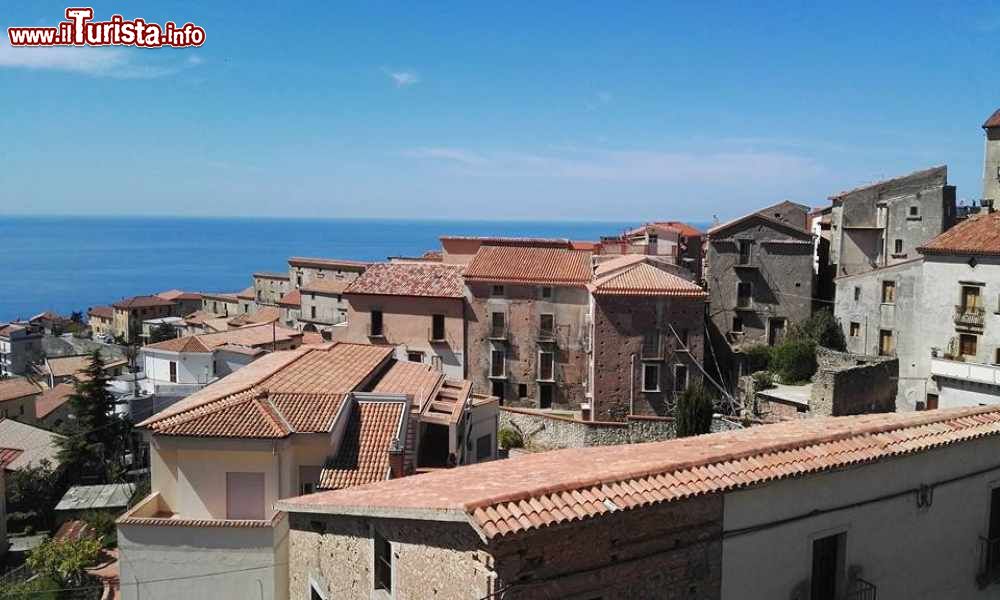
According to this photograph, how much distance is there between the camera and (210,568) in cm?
1320

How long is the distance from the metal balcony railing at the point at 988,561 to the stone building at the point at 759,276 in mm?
25297

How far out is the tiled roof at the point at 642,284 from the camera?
29859mm

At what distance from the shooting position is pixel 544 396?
33.2 m

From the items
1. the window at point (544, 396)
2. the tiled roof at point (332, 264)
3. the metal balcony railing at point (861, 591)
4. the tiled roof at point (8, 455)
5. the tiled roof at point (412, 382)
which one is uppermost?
the tiled roof at point (332, 264)

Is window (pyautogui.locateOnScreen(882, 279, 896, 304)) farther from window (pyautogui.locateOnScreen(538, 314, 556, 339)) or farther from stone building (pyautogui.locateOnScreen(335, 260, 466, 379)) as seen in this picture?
stone building (pyautogui.locateOnScreen(335, 260, 466, 379))

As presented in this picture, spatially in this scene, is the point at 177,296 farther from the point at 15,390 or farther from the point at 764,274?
the point at 764,274

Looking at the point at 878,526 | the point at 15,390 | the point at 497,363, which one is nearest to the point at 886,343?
the point at 497,363

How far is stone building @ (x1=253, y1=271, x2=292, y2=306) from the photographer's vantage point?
80125mm

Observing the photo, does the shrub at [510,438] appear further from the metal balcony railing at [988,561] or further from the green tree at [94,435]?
the metal balcony railing at [988,561]

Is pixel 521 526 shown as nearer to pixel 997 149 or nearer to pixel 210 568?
pixel 210 568

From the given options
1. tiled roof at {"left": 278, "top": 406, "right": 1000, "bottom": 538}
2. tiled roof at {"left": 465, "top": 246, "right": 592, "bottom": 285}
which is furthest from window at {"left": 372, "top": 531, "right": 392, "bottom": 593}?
tiled roof at {"left": 465, "top": 246, "right": 592, "bottom": 285}

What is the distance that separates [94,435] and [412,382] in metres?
20.5

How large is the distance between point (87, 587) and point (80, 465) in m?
17.3

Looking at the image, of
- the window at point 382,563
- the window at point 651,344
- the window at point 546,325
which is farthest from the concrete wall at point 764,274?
the window at point 382,563
